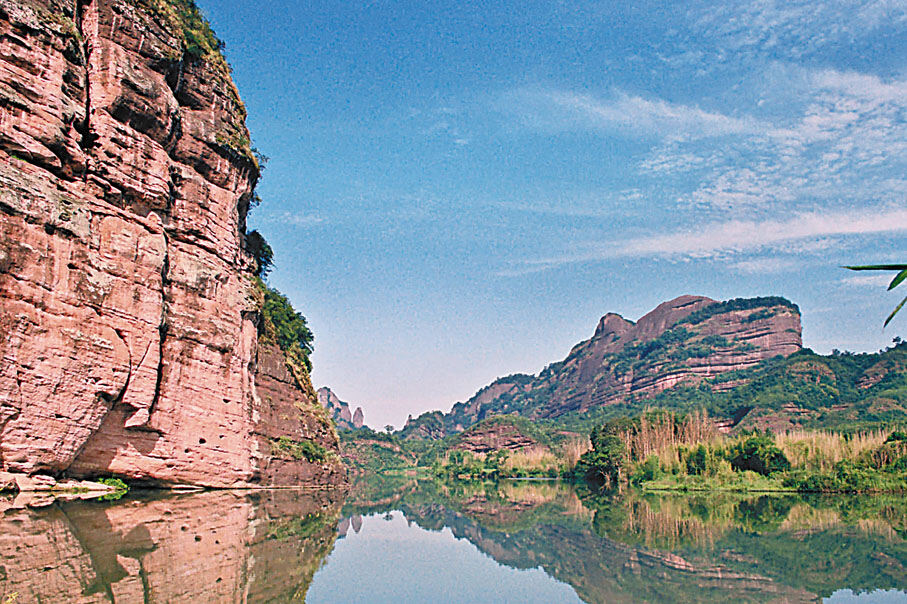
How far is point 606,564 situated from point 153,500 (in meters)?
12.6

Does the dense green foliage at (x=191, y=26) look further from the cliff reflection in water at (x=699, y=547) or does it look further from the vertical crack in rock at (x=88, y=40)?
the cliff reflection in water at (x=699, y=547)

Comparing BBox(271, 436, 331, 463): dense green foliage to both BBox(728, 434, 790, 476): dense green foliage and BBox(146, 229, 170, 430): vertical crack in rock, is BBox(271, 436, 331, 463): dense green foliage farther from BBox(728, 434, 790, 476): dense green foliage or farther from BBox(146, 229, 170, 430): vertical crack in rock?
BBox(728, 434, 790, 476): dense green foliage

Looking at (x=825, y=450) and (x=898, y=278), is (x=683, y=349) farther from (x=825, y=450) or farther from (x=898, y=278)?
(x=898, y=278)

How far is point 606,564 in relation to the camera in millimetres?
11125

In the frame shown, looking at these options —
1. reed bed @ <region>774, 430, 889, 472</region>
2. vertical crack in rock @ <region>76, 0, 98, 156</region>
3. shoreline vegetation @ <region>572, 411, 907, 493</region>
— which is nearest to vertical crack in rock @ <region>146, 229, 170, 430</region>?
vertical crack in rock @ <region>76, 0, 98, 156</region>

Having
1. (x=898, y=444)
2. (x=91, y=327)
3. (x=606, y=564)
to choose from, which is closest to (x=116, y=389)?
(x=91, y=327)

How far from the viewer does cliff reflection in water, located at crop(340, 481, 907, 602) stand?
30.2ft

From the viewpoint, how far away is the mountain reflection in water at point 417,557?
789 cm

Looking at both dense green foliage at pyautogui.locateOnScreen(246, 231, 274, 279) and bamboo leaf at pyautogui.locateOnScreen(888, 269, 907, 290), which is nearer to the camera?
bamboo leaf at pyautogui.locateOnScreen(888, 269, 907, 290)

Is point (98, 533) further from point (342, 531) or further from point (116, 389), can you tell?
point (116, 389)

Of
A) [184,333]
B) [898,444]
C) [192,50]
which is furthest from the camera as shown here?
[898,444]

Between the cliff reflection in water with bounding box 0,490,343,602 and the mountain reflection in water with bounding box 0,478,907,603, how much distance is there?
0.03m

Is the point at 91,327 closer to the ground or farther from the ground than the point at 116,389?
farther from the ground

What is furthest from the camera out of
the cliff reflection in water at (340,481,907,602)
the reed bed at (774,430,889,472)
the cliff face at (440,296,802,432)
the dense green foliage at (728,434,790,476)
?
the cliff face at (440,296,802,432)
